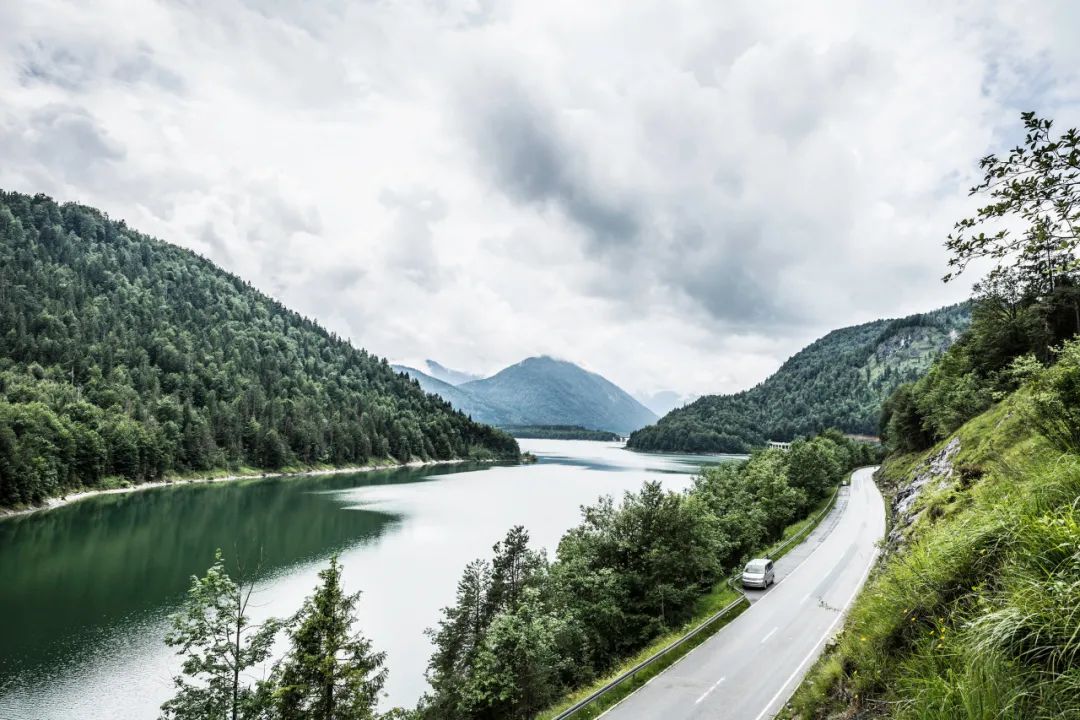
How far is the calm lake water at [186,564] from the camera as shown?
26250 millimetres

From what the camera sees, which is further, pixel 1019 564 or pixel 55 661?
pixel 55 661

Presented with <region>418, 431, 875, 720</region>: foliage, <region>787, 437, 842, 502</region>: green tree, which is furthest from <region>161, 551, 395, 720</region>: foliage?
<region>787, 437, 842, 502</region>: green tree

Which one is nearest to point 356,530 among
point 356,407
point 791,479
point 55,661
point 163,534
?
point 163,534

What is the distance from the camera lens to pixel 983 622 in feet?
14.9

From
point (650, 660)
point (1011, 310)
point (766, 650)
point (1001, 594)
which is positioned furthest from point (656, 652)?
point (1011, 310)

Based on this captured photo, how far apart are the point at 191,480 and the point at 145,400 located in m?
27.0

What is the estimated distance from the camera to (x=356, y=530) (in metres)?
63.5

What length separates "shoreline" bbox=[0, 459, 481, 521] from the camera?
222 feet

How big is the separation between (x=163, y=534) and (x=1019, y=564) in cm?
7250

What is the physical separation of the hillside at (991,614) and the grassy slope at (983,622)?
0.01 metres

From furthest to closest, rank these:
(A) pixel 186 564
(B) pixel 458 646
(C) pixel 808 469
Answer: (C) pixel 808 469 < (A) pixel 186 564 < (B) pixel 458 646

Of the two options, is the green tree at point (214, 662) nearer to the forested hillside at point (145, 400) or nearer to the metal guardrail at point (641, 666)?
the metal guardrail at point (641, 666)

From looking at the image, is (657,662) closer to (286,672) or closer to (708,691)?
(708,691)

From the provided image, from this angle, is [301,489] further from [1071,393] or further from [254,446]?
[1071,393]
